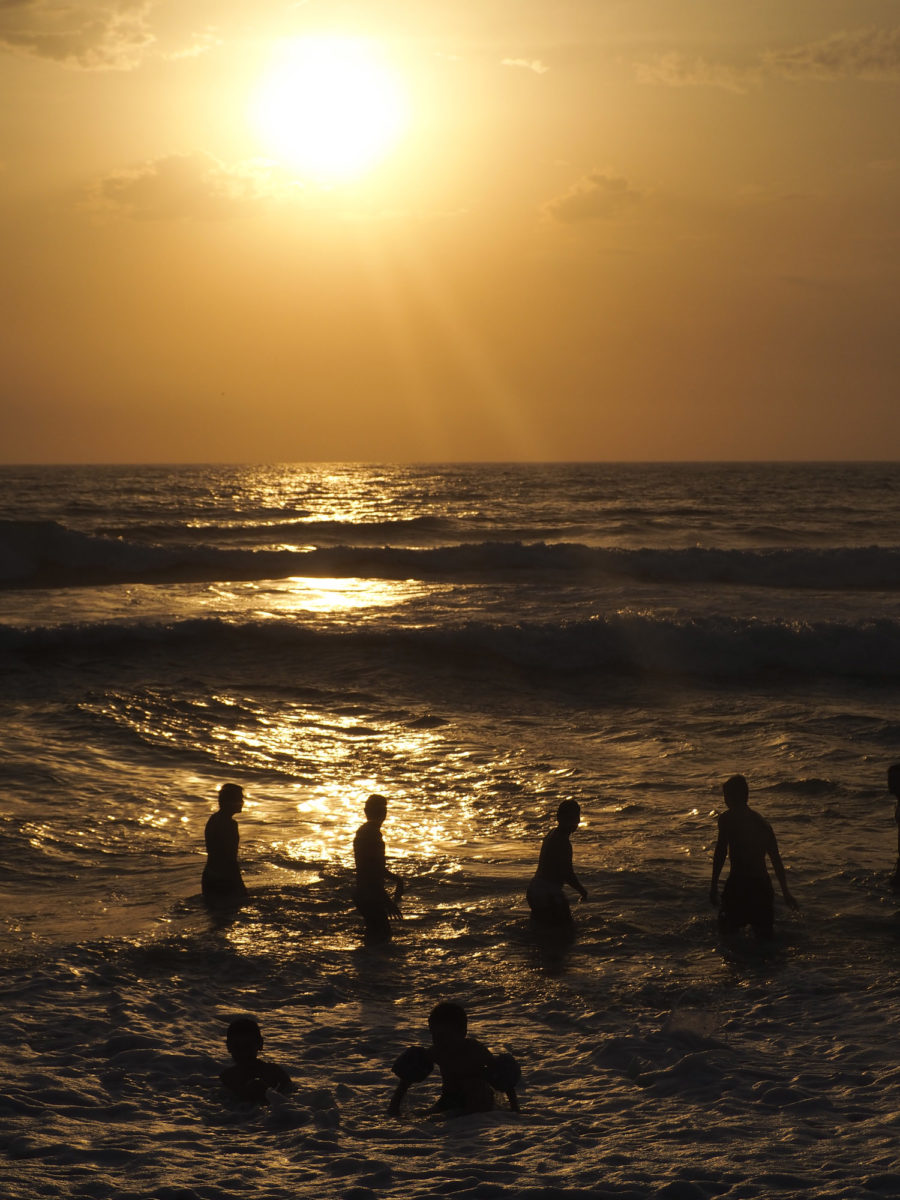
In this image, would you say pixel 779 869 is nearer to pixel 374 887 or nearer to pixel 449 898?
pixel 449 898

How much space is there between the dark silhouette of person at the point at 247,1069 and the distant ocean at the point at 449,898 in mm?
108

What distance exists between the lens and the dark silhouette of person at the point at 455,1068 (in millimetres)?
5957

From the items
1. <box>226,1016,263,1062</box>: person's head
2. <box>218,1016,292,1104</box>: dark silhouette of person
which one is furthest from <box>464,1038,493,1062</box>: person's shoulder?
<box>226,1016,263,1062</box>: person's head

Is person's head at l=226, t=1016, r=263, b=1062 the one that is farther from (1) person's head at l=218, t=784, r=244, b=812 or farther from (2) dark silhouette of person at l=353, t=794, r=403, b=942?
(1) person's head at l=218, t=784, r=244, b=812

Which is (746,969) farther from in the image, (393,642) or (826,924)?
(393,642)

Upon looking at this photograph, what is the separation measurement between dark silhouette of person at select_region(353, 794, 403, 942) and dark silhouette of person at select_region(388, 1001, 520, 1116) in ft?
9.31

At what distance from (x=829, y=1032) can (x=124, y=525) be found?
45846 millimetres

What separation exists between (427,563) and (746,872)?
30.7 metres

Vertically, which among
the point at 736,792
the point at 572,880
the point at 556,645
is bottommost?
the point at 572,880

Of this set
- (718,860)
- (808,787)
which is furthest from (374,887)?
(808,787)

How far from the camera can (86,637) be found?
23359 mm

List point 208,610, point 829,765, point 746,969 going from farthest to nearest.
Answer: point 208,610, point 829,765, point 746,969

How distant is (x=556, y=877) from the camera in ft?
30.0

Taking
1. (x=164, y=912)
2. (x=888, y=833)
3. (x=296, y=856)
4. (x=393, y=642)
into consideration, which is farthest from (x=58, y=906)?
(x=393, y=642)
